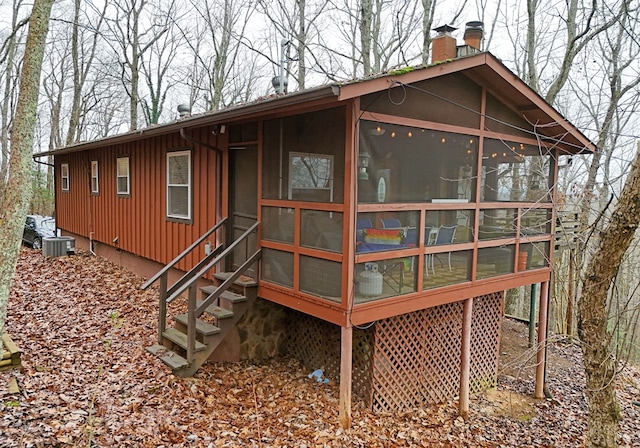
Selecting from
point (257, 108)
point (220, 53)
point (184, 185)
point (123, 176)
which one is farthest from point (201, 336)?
point (220, 53)

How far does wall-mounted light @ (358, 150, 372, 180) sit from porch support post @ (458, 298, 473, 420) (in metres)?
2.81

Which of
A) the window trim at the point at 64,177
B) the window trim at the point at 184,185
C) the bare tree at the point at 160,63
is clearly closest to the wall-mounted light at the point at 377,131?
the window trim at the point at 184,185

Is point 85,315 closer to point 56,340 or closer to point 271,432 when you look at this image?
point 56,340

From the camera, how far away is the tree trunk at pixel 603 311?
463 cm

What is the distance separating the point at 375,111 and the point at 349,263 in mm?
1716

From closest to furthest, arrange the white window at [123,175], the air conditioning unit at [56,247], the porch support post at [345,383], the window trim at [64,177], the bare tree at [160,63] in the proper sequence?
the porch support post at [345,383], the white window at [123,175], the air conditioning unit at [56,247], the window trim at [64,177], the bare tree at [160,63]

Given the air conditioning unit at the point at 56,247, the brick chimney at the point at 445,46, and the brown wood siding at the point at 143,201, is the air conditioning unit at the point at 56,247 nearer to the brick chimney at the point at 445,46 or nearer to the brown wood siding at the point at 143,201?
the brown wood siding at the point at 143,201

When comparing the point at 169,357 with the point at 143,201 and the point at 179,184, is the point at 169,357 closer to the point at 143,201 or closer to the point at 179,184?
the point at 179,184

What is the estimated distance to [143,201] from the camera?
9.52 meters

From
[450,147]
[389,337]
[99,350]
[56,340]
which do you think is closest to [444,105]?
[450,147]

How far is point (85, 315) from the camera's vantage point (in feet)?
24.2

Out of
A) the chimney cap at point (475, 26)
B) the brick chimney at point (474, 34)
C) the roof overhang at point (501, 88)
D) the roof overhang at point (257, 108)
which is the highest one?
the chimney cap at point (475, 26)

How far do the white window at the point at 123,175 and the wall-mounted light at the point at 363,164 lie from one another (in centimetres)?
722

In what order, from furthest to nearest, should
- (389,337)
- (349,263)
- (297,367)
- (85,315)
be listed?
(85,315) → (297,367) → (389,337) → (349,263)
